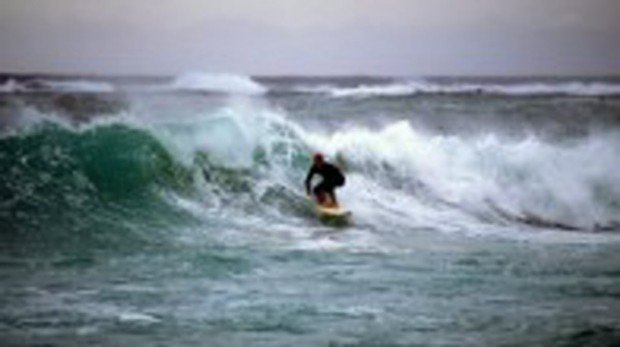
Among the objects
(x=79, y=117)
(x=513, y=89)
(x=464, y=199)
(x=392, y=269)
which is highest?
(x=513, y=89)

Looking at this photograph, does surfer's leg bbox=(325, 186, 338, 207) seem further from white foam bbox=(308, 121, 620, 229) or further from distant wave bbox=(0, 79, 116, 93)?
distant wave bbox=(0, 79, 116, 93)

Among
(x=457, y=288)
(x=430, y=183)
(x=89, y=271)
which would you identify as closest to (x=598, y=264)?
(x=457, y=288)

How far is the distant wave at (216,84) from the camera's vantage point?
146 ft

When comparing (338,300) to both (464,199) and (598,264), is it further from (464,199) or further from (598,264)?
(464,199)

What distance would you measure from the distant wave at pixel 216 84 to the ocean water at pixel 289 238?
29.6 meters

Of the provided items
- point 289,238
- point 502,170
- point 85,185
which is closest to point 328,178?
point 289,238

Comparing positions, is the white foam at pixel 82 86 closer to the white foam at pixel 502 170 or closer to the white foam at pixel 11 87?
the white foam at pixel 11 87

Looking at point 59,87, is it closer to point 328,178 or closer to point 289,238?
point 328,178

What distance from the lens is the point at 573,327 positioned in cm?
585

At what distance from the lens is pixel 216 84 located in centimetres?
4575

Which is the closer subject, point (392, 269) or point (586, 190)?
point (392, 269)

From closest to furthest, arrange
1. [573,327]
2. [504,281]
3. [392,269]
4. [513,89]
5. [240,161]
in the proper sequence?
[573,327]
[504,281]
[392,269]
[240,161]
[513,89]

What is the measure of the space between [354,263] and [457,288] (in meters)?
1.25

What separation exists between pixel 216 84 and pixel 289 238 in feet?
121
